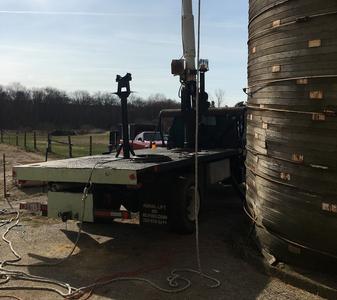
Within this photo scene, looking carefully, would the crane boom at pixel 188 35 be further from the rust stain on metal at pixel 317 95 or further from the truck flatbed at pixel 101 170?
the rust stain on metal at pixel 317 95

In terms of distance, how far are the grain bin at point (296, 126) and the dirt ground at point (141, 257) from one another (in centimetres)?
66

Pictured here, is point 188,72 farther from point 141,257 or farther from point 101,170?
point 141,257

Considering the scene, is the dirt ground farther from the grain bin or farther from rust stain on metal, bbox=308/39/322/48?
rust stain on metal, bbox=308/39/322/48

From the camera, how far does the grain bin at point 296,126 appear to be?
5.72 m

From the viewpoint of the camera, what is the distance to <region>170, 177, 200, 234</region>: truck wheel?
810 centimetres

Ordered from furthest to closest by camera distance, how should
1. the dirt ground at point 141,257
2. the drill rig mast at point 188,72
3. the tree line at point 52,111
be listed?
the tree line at point 52,111
the drill rig mast at point 188,72
the dirt ground at point 141,257

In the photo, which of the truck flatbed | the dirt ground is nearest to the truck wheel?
the dirt ground

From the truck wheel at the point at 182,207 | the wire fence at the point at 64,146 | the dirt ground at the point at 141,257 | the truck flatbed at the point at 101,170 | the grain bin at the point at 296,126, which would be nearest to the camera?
the grain bin at the point at 296,126

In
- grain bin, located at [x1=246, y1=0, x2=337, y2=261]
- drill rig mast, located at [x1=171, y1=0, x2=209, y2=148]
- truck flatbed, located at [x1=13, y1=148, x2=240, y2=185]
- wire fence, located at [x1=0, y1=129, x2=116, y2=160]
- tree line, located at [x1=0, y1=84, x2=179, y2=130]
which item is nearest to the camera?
grain bin, located at [x1=246, y1=0, x2=337, y2=261]

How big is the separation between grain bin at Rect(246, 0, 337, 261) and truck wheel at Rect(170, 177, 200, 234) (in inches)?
60.0

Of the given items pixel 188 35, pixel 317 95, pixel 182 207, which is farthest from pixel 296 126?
pixel 188 35

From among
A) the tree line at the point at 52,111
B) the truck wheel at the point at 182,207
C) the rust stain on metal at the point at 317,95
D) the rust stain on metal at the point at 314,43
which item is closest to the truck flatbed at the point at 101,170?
the truck wheel at the point at 182,207

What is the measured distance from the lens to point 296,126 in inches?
239

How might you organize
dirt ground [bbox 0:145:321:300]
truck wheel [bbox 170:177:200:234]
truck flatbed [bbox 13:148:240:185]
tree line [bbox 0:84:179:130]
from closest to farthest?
1. dirt ground [bbox 0:145:321:300]
2. truck flatbed [bbox 13:148:240:185]
3. truck wheel [bbox 170:177:200:234]
4. tree line [bbox 0:84:179:130]
